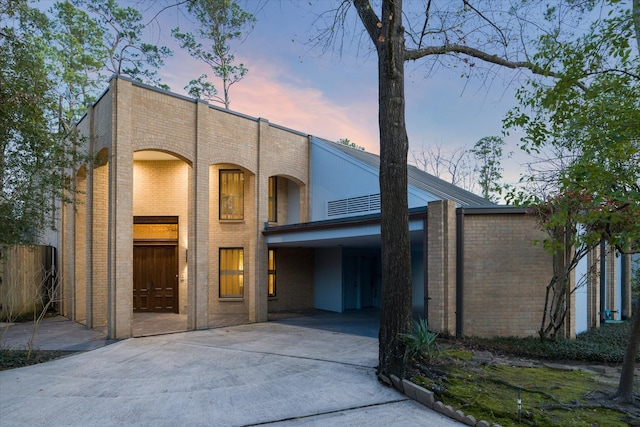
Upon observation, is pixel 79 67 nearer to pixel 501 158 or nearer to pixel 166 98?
pixel 166 98

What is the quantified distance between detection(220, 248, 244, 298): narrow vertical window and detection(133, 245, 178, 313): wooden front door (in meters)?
1.74

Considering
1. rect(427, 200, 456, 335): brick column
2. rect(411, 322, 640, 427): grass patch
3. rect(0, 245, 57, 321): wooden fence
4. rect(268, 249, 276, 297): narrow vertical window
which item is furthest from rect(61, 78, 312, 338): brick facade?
rect(411, 322, 640, 427): grass patch

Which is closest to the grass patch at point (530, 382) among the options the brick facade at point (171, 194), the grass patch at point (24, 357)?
the brick facade at point (171, 194)

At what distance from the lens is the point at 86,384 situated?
6355mm

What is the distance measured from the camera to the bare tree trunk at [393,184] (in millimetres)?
6547

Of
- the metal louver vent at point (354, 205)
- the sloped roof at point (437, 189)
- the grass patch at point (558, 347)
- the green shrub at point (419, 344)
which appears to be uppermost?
the sloped roof at point (437, 189)

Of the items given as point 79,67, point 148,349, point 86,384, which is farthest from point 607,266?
point 79,67

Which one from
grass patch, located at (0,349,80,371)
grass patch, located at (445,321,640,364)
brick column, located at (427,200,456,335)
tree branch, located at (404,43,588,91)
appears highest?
tree branch, located at (404,43,588,91)

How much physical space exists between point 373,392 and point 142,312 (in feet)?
36.7

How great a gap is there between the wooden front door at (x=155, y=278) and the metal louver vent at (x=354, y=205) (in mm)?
6058

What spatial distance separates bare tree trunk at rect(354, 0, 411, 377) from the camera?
6547 mm

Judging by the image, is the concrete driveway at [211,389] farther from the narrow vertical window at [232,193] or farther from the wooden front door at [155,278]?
the narrow vertical window at [232,193]

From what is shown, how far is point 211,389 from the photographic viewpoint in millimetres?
6020

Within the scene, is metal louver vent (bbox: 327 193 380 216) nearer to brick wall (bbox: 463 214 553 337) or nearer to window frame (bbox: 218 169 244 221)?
window frame (bbox: 218 169 244 221)
